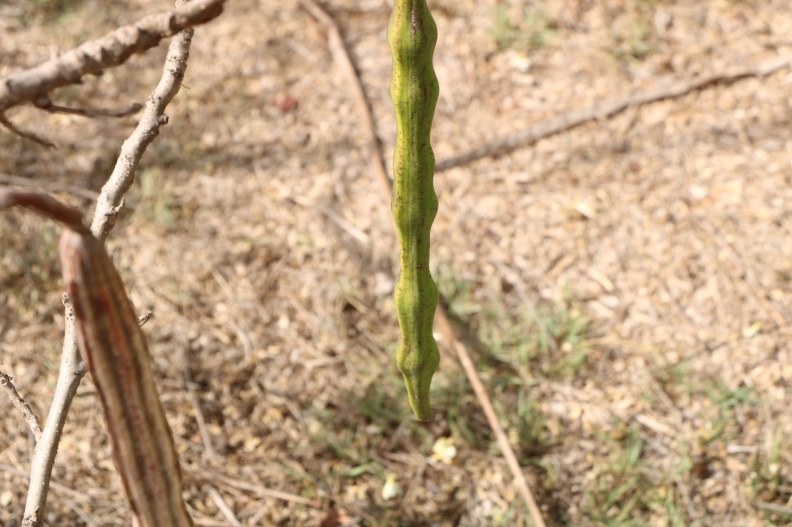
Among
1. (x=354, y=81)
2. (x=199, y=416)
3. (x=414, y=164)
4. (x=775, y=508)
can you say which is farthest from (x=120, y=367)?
(x=354, y=81)

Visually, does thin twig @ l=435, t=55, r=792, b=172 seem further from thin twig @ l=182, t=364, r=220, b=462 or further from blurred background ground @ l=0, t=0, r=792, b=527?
thin twig @ l=182, t=364, r=220, b=462

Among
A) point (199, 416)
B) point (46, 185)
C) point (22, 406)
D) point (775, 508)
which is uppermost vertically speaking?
point (46, 185)

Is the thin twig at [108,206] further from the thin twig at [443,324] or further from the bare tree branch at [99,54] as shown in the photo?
the thin twig at [443,324]

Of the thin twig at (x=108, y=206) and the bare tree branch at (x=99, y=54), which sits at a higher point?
the bare tree branch at (x=99, y=54)

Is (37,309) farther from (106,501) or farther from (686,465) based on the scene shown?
(686,465)

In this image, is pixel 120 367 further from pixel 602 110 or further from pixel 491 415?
pixel 602 110

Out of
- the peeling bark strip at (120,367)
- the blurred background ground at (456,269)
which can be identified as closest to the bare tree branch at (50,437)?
the peeling bark strip at (120,367)
